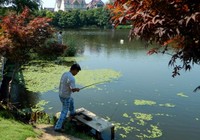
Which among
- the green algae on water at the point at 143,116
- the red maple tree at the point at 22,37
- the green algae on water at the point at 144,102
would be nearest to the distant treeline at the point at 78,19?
the green algae on water at the point at 144,102

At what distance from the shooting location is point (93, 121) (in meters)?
7.41

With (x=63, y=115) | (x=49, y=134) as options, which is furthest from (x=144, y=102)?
(x=49, y=134)

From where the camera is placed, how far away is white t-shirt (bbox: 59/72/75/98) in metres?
6.93

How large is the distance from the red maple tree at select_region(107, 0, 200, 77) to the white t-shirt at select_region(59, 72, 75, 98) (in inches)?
156

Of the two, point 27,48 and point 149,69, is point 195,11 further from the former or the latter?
point 149,69

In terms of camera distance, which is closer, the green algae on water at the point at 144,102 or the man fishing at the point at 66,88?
the man fishing at the point at 66,88

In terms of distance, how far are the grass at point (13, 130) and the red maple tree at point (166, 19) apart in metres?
3.84

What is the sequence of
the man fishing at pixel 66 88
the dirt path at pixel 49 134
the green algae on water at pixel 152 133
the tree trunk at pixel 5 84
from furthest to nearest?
the tree trunk at pixel 5 84 < the green algae on water at pixel 152 133 < the man fishing at pixel 66 88 < the dirt path at pixel 49 134

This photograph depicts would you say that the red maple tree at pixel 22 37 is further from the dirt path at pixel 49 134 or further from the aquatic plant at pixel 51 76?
the aquatic plant at pixel 51 76

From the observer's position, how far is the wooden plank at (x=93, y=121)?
717 cm

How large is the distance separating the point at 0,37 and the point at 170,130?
5324mm

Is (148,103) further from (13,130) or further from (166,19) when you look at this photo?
(166,19)

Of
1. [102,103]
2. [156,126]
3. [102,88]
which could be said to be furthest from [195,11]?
[102,88]

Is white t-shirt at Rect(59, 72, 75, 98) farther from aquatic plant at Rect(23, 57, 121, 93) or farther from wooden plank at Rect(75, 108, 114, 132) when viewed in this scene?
aquatic plant at Rect(23, 57, 121, 93)
